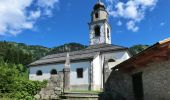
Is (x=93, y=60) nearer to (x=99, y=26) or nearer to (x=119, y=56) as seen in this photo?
(x=119, y=56)

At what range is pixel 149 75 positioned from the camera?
953 centimetres

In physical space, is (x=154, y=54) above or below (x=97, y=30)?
below

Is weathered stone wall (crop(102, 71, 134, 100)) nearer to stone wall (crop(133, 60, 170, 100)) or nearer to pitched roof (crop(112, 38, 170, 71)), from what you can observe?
stone wall (crop(133, 60, 170, 100))

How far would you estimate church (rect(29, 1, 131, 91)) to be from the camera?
29.3 metres

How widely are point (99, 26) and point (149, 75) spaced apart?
25.5 m

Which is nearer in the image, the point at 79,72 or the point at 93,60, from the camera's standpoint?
the point at 93,60

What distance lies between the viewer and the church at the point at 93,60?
29344 millimetres

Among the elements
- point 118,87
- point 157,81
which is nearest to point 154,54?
point 157,81

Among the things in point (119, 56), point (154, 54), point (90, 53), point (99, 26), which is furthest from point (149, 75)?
point (99, 26)

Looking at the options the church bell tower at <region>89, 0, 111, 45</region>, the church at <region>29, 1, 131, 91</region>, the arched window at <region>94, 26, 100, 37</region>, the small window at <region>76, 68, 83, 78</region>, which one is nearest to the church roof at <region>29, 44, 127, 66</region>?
the church at <region>29, 1, 131, 91</region>

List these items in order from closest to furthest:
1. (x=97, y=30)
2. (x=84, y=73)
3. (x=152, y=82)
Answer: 1. (x=152, y=82)
2. (x=84, y=73)
3. (x=97, y=30)

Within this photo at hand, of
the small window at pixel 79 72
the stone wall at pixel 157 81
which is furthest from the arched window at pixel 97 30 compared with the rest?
the stone wall at pixel 157 81

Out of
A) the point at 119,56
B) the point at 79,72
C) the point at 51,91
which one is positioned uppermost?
the point at 119,56

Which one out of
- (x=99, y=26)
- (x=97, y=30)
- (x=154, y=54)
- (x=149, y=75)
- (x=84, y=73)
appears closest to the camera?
(x=154, y=54)
